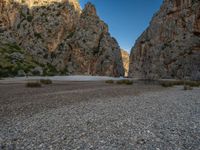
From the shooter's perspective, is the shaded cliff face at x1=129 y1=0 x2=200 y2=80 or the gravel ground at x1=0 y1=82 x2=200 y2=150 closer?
the gravel ground at x1=0 y1=82 x2=200 y2=150

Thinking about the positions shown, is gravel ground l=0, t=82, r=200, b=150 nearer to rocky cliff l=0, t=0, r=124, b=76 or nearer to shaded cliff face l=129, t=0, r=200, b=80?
shaded cliff face l=129, t=0, r=200, b=80

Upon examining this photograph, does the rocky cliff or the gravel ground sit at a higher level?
the rocky cliff

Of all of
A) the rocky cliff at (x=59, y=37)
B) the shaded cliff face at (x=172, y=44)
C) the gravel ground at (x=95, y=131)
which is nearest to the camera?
the gravel ground at (x=95, y=131)

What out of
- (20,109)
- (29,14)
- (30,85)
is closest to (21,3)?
(29,14)

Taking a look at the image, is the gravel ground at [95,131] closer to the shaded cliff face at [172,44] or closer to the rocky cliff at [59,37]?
the shaded cliff face at [172,44]

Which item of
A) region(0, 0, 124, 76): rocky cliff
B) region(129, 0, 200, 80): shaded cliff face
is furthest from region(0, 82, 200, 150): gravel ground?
region(0, 0, 124, 76): rocky cliff

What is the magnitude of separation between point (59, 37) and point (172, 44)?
71974mm

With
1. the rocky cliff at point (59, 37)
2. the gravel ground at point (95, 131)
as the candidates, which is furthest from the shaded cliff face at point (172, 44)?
the gravel ground at point (95, 131)

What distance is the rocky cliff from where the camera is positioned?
107750 millimetres

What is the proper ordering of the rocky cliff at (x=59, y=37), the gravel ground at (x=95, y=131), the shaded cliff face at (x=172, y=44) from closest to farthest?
the gravel ground at (x=95, y=131), the shaded cliff face at (x=172, y=44), the rocky cliff at (x=59, y=37)

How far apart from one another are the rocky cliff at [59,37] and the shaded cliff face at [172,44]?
3433 cm

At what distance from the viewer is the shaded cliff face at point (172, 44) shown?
187 feet

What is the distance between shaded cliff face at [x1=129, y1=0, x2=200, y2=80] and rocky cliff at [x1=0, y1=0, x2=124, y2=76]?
34.3m

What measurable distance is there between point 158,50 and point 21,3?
90.3 m
